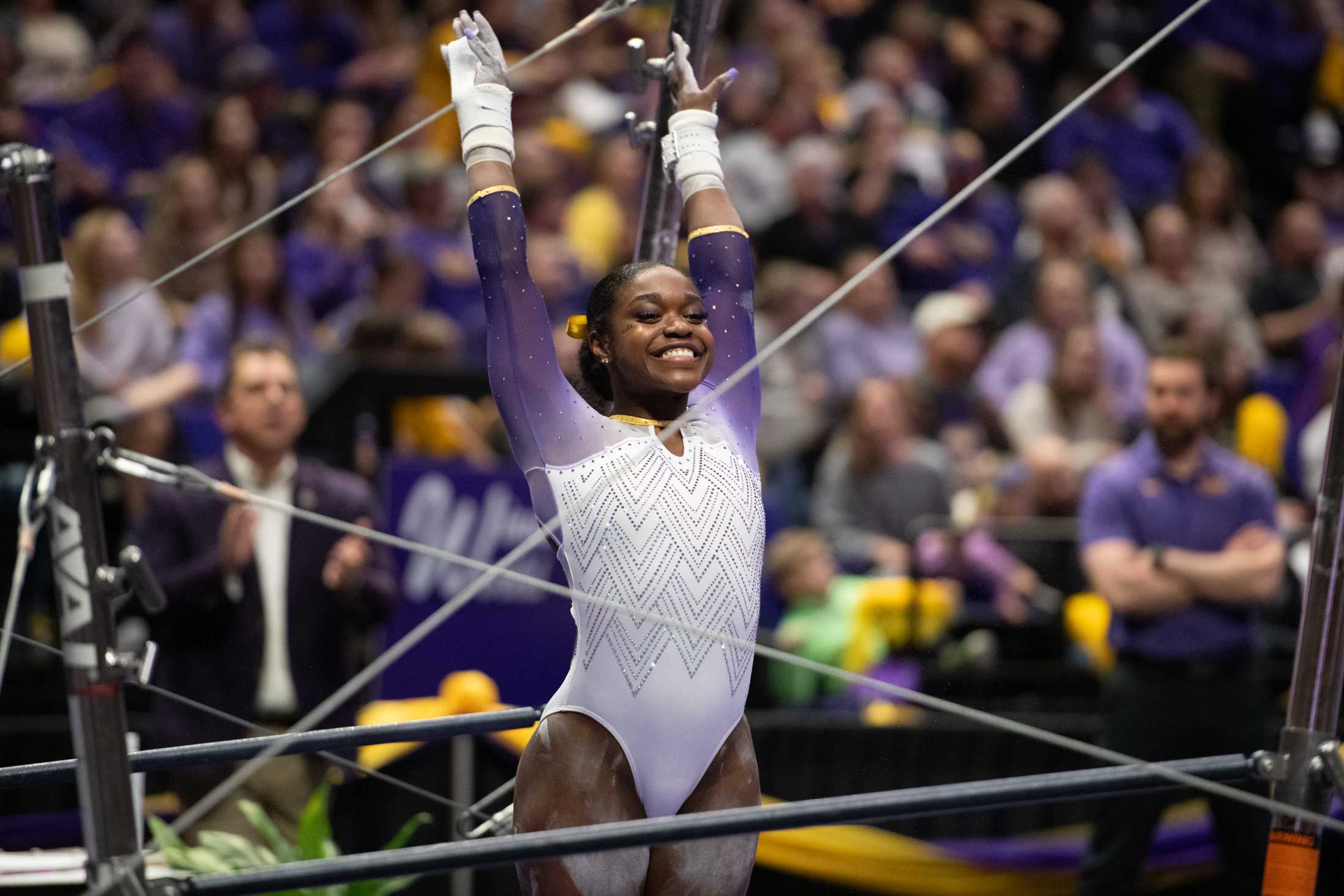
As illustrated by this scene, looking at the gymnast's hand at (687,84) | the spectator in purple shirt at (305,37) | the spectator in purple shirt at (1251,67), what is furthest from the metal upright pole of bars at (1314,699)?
the spectator in purple shirt at (1251,67)

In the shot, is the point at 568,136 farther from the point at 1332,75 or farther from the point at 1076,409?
the point at 1332,75

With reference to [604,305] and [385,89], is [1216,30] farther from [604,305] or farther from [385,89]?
[604,305]

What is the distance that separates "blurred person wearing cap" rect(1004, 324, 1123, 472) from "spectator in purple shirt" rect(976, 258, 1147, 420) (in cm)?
22

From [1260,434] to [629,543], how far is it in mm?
5319

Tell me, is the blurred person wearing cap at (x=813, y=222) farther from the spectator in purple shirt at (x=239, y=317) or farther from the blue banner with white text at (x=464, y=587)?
the blue banner with white text at (x=464, y=587)

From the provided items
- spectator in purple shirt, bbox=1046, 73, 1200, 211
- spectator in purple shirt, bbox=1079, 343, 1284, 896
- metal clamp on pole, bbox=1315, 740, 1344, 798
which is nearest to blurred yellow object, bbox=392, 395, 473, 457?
spectator in purple shirt, bbox=1079, 343, 1284, 896

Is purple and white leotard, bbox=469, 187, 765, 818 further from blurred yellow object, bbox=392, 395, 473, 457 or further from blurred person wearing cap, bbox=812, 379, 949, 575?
blurred person wearing cap, bbox=812, 379, 949, 575

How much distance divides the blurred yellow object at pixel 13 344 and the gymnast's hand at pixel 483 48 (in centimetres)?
365

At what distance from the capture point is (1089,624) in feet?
20.4

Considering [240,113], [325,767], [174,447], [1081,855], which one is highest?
[240,113]

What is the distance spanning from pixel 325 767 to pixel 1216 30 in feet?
26.4

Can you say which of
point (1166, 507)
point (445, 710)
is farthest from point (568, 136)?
point (1166, 507)

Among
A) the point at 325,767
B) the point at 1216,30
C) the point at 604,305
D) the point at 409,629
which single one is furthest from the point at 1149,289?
the point at 604,305

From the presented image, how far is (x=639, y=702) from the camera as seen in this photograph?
108 inches
